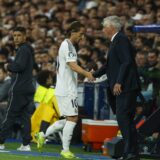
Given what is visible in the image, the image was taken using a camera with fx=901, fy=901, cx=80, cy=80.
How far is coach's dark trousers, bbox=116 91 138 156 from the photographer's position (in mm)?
13031

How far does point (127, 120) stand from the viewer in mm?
13047

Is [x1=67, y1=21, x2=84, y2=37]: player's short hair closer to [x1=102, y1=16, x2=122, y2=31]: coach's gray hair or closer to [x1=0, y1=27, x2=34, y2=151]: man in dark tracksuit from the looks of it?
[x1=102, y1=16, x2=122, y2=31]: coach's gray hair

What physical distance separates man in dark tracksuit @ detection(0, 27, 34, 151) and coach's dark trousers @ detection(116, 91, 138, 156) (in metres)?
2.37

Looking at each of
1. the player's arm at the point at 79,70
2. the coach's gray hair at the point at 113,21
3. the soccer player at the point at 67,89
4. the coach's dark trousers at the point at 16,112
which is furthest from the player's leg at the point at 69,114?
the coach's gray hair at the point at 113,21

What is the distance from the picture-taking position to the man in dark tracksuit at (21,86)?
48.7 ft

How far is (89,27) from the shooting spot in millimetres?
21609

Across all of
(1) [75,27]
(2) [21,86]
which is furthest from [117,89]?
(2) [21,86]

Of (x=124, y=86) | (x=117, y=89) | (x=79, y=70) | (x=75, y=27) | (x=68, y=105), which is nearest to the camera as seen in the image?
(x=117, y=89)

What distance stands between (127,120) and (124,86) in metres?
0.49

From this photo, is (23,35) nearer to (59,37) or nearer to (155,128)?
(155,128)

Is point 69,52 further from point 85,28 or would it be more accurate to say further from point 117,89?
point 85,28

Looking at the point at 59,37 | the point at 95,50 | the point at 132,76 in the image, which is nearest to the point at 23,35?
the point at 132,76

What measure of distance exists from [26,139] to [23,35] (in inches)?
68.7

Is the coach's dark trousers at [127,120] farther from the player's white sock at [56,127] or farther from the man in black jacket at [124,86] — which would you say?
the player's white sock at [56,127]
